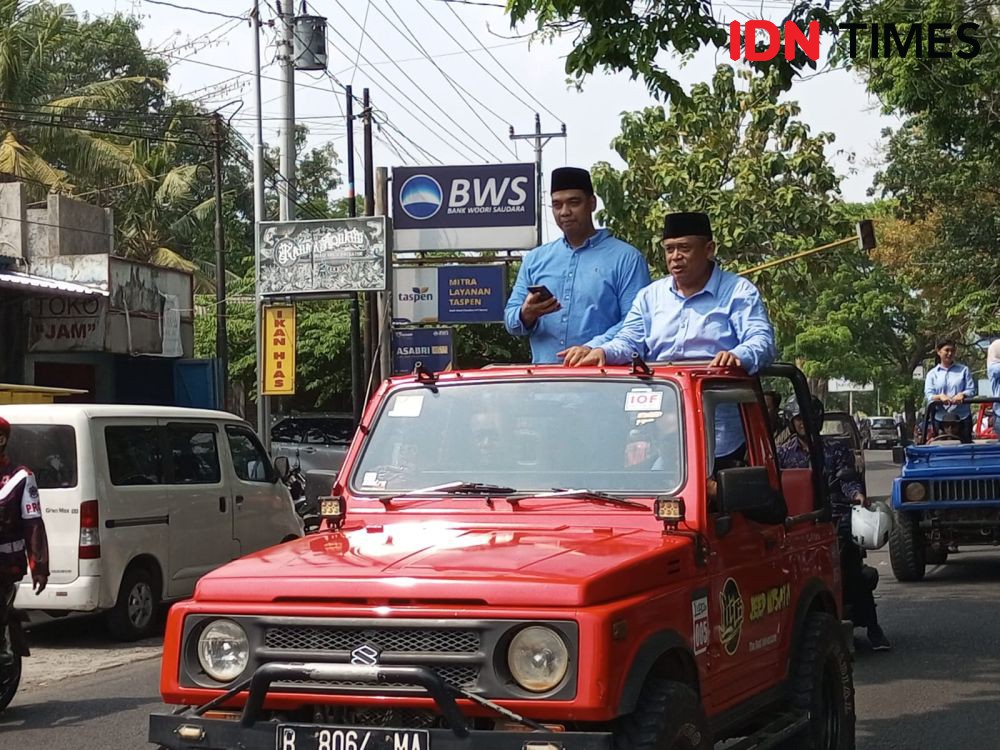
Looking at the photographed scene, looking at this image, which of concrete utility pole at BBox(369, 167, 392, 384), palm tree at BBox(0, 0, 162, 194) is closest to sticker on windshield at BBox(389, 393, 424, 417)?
concrete utility pole at BBox(369, 167, 392, 384)

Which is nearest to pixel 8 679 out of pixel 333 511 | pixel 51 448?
pixel 51 448

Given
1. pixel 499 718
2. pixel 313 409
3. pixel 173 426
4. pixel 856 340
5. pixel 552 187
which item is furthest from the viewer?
pixel 856 340

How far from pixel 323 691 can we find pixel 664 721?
3.23ft

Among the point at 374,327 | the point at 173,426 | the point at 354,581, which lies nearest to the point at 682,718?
the point at 354,581

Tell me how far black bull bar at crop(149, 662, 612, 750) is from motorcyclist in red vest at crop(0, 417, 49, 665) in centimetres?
396

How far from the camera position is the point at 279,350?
84.9 feet

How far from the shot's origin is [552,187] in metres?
7.45

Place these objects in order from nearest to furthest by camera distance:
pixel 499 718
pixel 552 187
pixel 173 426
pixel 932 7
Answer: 1. pixel 499 718
2. pixel 552 187
3. pixel 173 426
4. pixel 932 7

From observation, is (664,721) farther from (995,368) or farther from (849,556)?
(995,368)

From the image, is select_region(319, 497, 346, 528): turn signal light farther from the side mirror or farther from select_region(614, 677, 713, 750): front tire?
select_region(614, 677, 713, 750): front tire

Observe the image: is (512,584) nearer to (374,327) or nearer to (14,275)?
(14,275)

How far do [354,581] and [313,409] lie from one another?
114 ft

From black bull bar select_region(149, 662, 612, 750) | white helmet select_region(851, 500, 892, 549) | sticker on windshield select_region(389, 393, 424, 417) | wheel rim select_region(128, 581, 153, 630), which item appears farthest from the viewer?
wheel rim select_region(128, 581, 153, 630)

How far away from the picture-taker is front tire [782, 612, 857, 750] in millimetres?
5930
